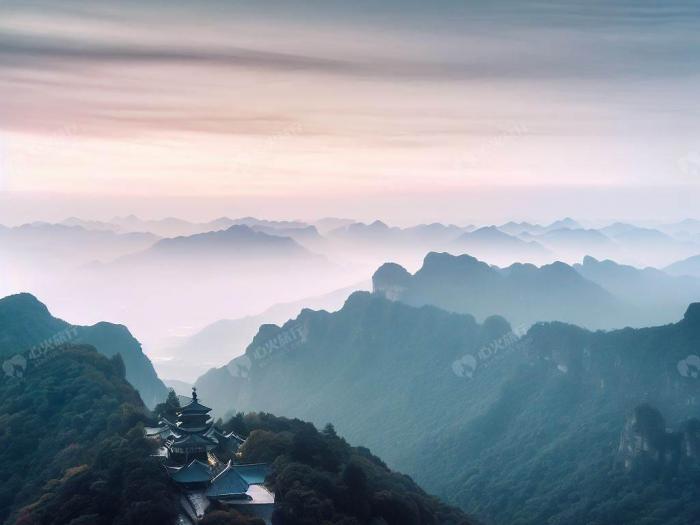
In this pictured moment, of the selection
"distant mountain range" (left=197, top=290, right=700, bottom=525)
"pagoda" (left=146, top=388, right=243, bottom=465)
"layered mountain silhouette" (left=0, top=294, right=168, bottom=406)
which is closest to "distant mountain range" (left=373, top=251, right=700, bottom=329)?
"distant mountain range" (left=197, top=290, right=700, bottom=525)

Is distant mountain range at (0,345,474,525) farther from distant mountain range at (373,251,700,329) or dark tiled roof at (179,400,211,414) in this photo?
distant mountain range at (373,251,700,329)

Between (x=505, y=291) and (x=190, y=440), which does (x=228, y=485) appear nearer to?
(x=190, y=440)

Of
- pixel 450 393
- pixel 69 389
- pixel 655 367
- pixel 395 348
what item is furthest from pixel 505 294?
pixel 69 389

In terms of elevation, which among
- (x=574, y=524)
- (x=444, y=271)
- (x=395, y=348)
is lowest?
(x=574, y=524)

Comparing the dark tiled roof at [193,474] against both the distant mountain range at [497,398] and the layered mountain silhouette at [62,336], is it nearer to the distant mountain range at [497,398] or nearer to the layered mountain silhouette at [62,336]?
the distant mountain range at [497,398]

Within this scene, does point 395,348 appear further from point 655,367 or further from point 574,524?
point 574,524

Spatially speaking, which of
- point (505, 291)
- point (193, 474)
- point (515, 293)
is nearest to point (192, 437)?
point (193, 474)

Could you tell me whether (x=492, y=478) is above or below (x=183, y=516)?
below
